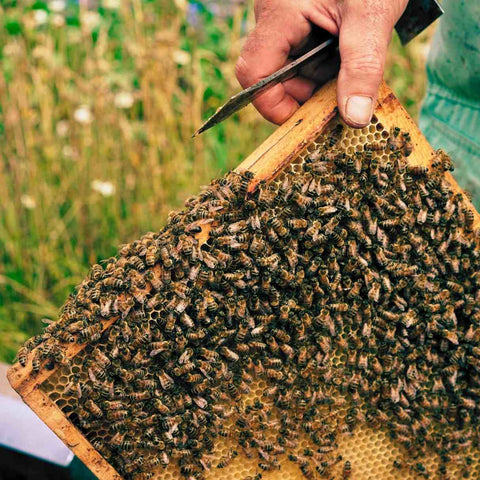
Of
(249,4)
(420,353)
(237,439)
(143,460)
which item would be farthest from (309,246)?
(249,4)

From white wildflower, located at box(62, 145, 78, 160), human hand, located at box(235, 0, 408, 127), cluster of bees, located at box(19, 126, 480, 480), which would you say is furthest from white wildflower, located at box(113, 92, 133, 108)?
cluster of bees, located at box(19, 126, 480, 480)

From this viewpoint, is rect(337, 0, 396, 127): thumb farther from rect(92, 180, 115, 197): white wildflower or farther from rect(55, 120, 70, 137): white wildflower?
rect(55, 120, 70, 137): white wildflower

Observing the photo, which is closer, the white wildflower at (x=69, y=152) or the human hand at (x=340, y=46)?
the human hand at (x=340, y=46)

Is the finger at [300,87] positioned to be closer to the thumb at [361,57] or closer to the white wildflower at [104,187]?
the thumb at [361,57]

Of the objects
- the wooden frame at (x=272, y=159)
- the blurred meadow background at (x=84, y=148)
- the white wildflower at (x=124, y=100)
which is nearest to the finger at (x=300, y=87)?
the wooden frame at (x=272, y=159)

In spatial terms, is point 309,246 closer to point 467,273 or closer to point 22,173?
point 467,273

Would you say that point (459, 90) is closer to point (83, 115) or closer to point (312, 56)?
point (312, 56)
